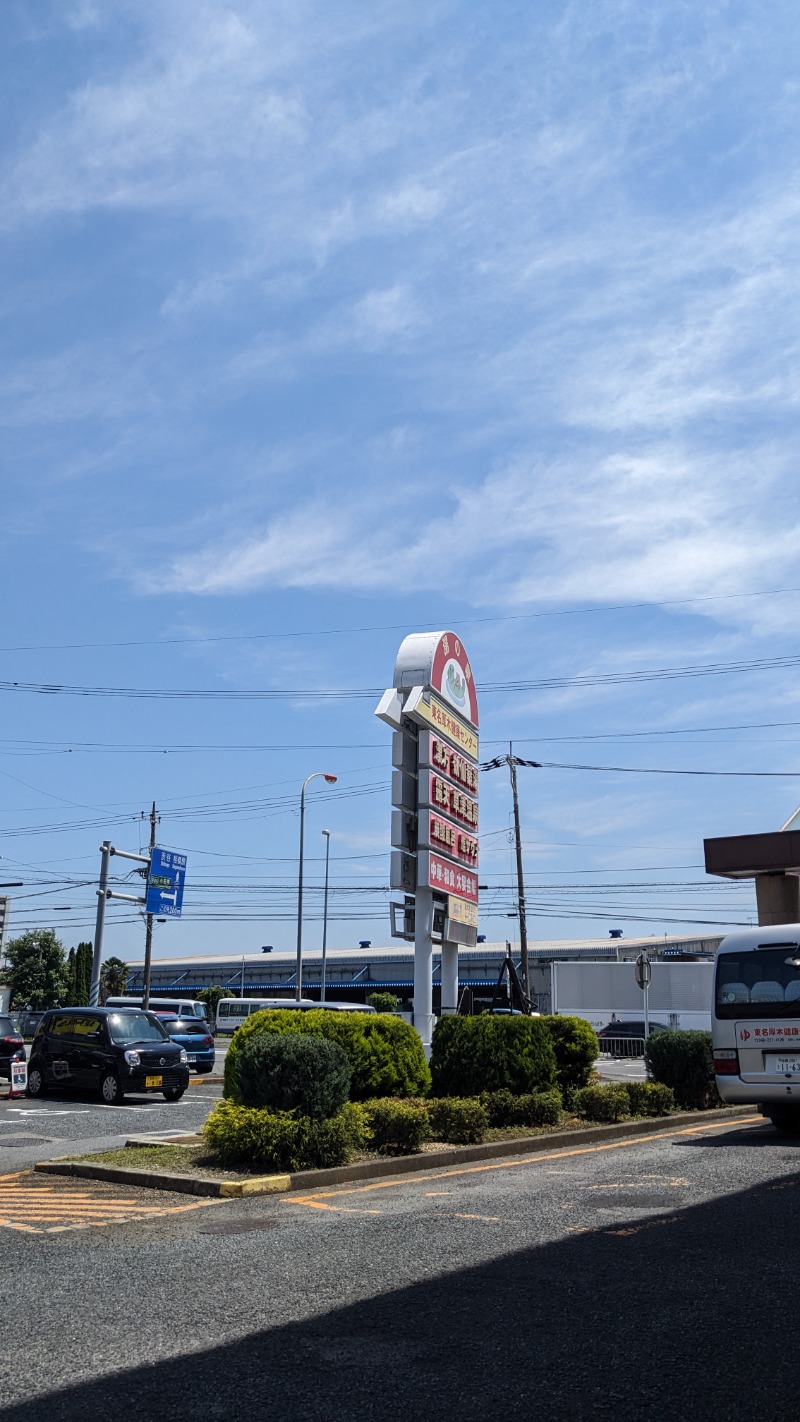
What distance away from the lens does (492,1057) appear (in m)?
14.8

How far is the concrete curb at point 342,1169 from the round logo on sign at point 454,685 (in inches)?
347

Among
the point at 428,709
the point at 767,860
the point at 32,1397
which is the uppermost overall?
the point at 428,709

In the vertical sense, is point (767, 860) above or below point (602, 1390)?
above

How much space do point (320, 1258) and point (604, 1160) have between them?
19.2ft

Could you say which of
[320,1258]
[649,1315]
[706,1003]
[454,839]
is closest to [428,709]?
[454,839]

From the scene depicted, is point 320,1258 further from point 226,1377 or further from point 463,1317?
point 226,1377

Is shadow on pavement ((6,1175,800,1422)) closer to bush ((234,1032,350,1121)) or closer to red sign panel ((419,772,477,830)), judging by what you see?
bush ((234,1032,350,1121))

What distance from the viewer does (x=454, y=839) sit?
2117 cm

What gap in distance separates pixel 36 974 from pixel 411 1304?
2925 inches

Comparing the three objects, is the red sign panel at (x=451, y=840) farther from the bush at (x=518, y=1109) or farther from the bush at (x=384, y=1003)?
the bush at (x=384, y=1003)

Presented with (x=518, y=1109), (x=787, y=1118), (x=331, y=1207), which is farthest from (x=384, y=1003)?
(x=331, y=1207)

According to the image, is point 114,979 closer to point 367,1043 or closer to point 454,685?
point 454,685

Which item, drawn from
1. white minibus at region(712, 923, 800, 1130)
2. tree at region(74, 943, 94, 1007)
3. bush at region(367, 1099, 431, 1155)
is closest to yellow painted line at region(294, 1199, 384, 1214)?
bush at region(367, 1099, 431, 1155)

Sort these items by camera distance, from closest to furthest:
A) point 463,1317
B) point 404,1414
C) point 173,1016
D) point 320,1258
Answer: point 404,1414
point 463,1317
point 320,1258
point 173,1016
